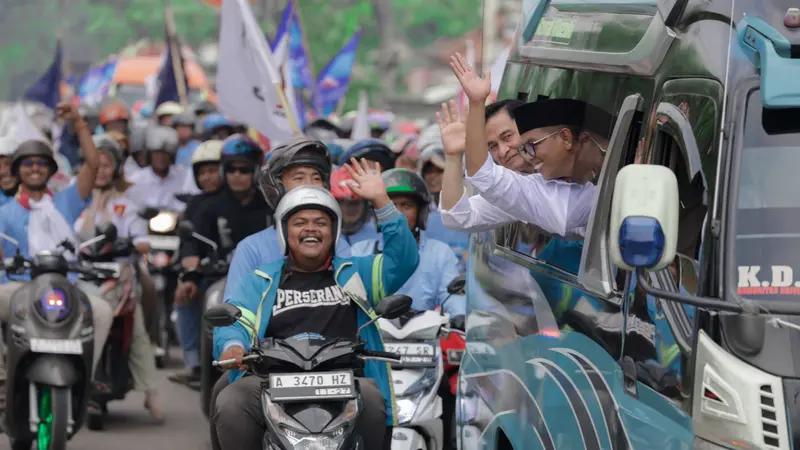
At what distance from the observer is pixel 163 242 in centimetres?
1611

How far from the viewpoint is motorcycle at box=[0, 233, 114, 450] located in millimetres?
10055

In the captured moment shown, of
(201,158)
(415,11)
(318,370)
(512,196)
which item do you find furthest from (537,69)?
(415,11)

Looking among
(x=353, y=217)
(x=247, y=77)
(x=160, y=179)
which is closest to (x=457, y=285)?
(x=353, y=217)

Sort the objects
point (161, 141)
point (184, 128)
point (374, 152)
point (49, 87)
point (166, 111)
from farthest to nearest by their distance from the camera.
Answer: point (166, 111) < point (49, 87) < point (184, 128) < point (161, 141) < point (374, 152)

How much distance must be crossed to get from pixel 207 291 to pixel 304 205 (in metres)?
4.40

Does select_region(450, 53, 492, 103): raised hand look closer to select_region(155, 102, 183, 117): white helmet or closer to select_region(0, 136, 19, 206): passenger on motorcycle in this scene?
select_region(0, 136, 19, 206): passenger on motorcycle

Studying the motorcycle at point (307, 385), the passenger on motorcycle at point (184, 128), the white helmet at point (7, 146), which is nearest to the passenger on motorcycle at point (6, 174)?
the white helmet at point (7, 146)

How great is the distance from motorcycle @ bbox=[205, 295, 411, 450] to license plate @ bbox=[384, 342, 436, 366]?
57.8 inches

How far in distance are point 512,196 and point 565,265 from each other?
0.33 m

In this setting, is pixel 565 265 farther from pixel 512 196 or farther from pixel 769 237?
pixel 769 237

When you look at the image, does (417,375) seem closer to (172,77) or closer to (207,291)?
(207,291)

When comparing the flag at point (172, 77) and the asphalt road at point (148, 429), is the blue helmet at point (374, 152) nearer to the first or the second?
the asphalt road at point (148, 429)

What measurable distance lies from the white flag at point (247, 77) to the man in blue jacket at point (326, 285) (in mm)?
6335

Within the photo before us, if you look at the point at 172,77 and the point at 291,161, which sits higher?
the point at 172,77
